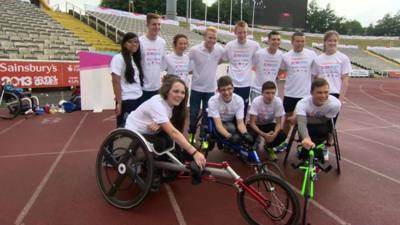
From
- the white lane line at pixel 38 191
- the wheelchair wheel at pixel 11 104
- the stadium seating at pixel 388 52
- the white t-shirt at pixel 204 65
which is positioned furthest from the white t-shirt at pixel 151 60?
the stadium seating at pixel 388 52

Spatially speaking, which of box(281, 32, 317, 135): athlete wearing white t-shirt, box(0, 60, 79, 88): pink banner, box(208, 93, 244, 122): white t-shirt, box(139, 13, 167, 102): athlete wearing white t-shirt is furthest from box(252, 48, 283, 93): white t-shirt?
box(0, 60, 79, 88): pink banner

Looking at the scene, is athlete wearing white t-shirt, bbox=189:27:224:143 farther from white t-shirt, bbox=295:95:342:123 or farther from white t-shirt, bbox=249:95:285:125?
white t-shirt, bbox=295:95:342:123

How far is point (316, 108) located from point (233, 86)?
1214 mm

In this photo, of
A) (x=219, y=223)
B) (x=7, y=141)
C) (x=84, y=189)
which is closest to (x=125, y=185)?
(x=84, y=189)

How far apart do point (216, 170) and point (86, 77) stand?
21.4 ft

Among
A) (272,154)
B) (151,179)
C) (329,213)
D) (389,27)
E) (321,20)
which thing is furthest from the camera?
(389,27)

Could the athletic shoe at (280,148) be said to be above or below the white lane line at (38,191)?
above

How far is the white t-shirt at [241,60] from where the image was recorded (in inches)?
188

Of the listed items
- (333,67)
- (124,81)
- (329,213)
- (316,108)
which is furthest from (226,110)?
(329,213)

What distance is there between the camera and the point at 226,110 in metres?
4.19

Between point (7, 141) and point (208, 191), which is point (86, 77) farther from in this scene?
point (208, 191)

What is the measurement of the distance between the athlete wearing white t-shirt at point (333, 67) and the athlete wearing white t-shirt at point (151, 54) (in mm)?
2138

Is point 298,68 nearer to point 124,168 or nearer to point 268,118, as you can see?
point 268,118

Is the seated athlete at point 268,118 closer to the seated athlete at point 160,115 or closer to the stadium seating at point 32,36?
the seated athlete at point 160,115
